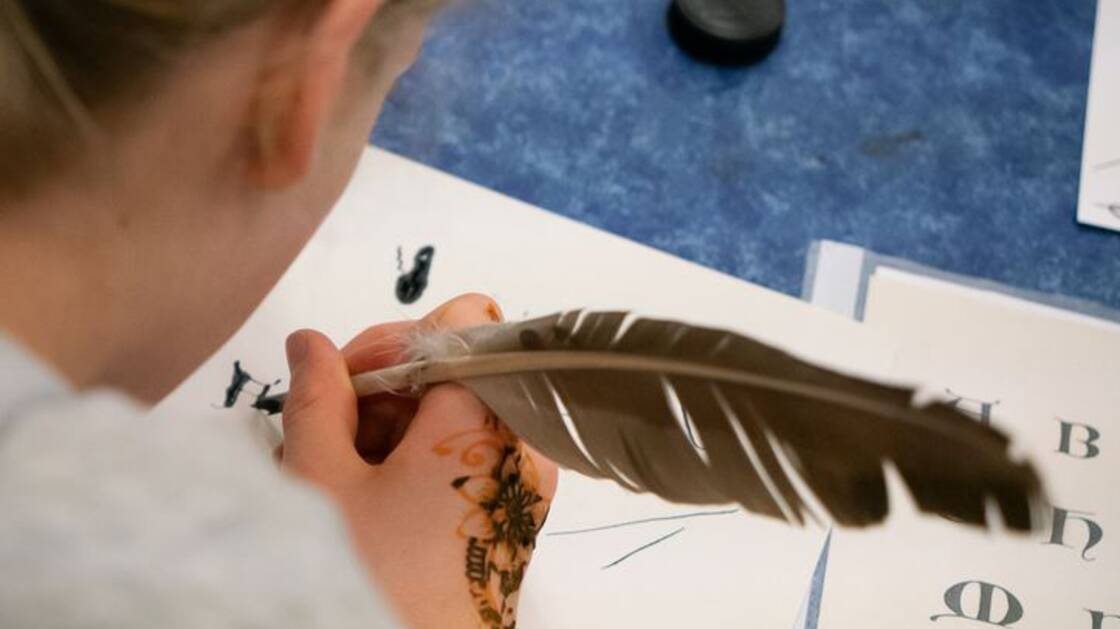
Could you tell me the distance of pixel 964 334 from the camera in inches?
32.8

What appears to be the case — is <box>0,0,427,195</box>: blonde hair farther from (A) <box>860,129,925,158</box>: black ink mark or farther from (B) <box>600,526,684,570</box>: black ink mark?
(A) <box>860,129,925,158</box>: black ink mark

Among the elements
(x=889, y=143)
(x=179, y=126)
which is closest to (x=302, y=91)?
(x=179, y=126)

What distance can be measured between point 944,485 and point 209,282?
1.24 feet

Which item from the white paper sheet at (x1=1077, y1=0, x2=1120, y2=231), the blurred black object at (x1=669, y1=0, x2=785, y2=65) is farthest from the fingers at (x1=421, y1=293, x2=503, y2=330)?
the white paper sheet at (x1=1077, y1=0, x2=1120, y2=231)

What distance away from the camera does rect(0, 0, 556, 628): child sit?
394mm

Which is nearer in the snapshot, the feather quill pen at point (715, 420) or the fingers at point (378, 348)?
the feather quill pen at point (715, 420)

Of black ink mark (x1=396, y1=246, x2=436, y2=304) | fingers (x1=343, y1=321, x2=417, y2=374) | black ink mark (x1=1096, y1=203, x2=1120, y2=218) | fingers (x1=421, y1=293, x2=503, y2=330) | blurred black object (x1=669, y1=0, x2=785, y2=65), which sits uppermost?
blurred black object (x1=669, y1=0, x2=785, y2=65)

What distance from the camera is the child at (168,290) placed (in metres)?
0.39

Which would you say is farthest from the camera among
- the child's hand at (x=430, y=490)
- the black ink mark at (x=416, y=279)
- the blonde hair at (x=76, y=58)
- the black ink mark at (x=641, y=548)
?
the black ink mark at (x=416, y=279)

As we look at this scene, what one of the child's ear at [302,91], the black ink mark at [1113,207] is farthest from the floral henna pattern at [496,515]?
the black ink mark at [1113,207]

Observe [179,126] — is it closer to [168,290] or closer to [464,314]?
[168,290]

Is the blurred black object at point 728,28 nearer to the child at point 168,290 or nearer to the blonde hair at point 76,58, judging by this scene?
the child at point 168,290

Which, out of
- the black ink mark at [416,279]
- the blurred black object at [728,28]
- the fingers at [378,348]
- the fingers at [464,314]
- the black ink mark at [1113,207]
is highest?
the blurred black object at [728,28]

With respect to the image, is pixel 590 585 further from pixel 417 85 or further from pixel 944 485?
pixel 417 85
